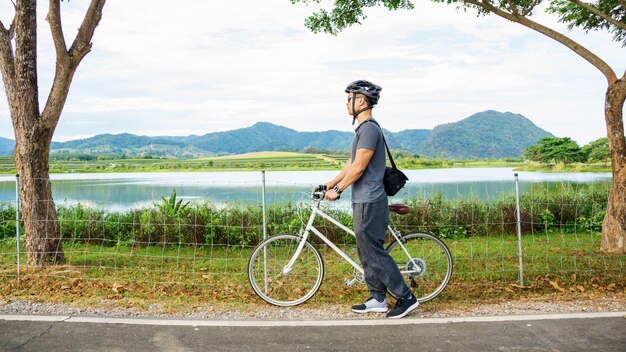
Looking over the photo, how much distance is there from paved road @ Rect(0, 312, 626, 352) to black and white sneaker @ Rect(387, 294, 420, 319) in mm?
105

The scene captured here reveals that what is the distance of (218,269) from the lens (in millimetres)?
9461

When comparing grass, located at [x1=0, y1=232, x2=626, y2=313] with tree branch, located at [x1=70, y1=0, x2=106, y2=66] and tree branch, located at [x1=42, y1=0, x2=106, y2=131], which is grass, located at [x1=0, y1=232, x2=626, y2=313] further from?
tree branch, located at [x1=70, y1=0, x2=106, y2=66]

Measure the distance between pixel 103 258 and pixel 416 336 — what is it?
7.04m

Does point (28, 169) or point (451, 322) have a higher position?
point (28, 169)

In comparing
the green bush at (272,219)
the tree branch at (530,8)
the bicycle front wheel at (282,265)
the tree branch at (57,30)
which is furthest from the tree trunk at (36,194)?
the tree branch at (530,8)

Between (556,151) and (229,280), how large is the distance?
58350 millimetres

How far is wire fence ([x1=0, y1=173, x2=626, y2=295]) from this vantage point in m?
→ 8.80

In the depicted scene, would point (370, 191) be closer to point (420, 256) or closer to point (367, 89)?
point (367, 89)

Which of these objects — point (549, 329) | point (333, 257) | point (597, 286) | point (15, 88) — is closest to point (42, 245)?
point (15, 88)

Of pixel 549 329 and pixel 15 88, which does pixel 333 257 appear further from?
pixel 15 88

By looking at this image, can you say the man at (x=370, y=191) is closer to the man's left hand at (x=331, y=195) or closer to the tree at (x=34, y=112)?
the man's left hand at (x=331, y=195)

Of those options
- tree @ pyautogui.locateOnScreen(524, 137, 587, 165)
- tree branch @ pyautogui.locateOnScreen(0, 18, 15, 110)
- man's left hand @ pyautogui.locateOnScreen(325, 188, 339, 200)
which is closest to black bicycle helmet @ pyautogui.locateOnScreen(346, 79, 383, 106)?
man's left hand @ pyautogui.locateOnScreen(325, 188, 339, 200)

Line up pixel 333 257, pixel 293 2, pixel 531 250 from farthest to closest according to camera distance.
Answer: pixel 293 2
pixel 531 250
pixel 333 257

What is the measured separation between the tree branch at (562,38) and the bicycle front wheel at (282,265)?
7.40m
